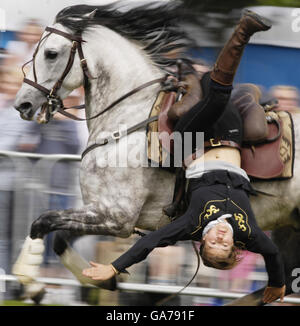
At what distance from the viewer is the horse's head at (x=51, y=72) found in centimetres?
522

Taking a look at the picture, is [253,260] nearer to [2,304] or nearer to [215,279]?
[215,279]

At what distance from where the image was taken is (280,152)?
499cm

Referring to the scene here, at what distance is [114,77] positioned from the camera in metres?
5.25

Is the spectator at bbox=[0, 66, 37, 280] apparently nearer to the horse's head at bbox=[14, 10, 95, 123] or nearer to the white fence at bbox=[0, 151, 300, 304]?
the white fence at bbox=[0, 151, 300, 304]

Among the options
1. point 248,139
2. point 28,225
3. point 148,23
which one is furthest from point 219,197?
point 28,225

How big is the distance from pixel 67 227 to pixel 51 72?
1050 mm

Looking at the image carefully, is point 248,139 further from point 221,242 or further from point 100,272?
point 100,272

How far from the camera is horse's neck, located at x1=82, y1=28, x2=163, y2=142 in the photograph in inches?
204

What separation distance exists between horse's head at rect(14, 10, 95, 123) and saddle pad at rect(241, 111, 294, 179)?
1.24 m

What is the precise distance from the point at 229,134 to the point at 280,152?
373 mm

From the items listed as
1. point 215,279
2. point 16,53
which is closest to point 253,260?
point 215,279

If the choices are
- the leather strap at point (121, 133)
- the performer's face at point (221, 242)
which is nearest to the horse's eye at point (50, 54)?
the leather strap at point (121, 133)
